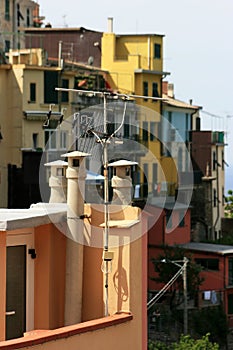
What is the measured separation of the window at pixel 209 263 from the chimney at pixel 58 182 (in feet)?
148

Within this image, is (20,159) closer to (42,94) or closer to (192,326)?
(42,94)

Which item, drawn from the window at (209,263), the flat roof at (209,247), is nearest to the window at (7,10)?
the flat roof at (209,247)

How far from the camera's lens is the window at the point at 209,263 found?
57.0m

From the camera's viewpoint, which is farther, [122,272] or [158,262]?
[158,262]

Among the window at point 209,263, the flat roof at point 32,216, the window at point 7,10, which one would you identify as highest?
the window at point 7,10

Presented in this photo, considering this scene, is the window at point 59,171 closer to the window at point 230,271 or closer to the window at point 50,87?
the window at point 50,87

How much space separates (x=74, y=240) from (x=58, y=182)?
0.89 metres

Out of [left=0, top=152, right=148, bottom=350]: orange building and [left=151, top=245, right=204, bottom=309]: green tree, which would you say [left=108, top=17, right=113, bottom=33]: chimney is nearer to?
[left=151, top=245, right=204, bottom=309]: green tree

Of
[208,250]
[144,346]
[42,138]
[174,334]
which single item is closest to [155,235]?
[208,250]

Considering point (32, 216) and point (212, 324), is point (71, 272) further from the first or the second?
point (212, 324)

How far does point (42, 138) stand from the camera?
178ft

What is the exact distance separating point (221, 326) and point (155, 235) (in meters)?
7.82

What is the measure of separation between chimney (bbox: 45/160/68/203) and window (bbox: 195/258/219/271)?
45194 mm

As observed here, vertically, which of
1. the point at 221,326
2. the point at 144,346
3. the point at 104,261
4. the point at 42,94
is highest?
the point at 42,94
